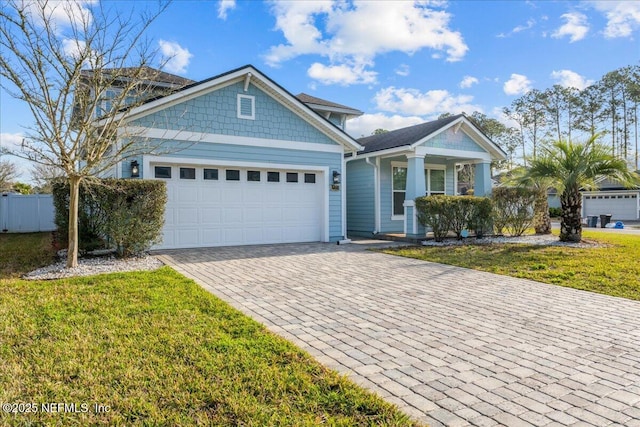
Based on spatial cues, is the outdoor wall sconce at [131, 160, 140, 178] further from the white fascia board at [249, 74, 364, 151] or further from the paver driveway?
the white fascia board at [249, 74, 364, 151]

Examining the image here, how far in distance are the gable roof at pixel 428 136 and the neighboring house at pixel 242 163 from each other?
1.96 metres

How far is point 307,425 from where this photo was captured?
2473 millimetres

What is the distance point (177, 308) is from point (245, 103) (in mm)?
7586

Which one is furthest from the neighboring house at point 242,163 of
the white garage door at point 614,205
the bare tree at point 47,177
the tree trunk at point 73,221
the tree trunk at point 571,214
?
the white garage door at point 614,205

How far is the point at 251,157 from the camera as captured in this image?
37.1 ft

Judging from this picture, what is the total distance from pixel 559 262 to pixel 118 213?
956 cm

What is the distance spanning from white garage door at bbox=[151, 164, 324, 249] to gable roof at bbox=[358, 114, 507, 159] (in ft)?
10.7

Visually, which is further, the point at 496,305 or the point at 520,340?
the point at 496,305

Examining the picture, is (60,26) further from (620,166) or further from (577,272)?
(620,166)

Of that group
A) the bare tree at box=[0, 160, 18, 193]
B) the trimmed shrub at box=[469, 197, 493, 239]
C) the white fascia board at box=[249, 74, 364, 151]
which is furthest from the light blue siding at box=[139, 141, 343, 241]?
the bare tree at box=[0, 160, 18, 193]

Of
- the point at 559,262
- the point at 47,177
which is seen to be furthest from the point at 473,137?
the point at 47,177

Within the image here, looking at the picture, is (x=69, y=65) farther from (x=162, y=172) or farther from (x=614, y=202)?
(x=614, y=202)

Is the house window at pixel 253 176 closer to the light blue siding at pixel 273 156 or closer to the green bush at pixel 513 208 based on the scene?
the light blue siding at pixel 273 156

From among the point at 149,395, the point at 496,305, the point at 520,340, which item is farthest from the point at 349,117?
the point at 149,395
